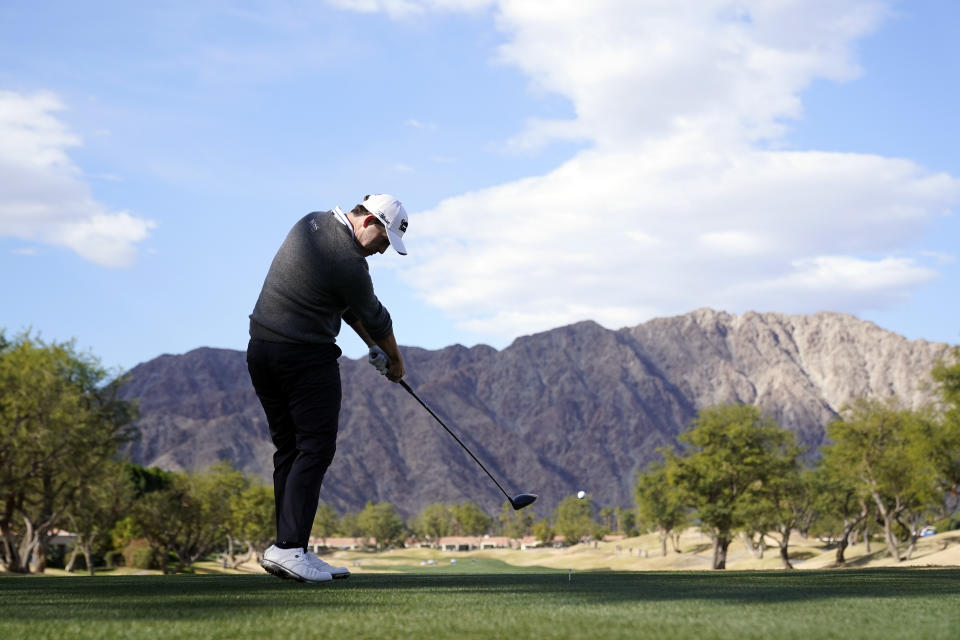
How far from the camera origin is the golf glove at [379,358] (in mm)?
6793

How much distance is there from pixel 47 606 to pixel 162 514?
74.9 meters

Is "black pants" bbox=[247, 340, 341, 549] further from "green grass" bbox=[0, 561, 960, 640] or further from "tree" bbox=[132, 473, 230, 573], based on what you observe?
"tree" bbox=[132, 473, 230, 573]

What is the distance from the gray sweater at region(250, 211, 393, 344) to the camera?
6.57 m

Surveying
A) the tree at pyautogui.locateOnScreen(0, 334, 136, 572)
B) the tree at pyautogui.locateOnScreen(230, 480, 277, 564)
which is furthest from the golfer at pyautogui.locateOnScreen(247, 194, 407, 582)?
the tree at pyautogui.locateOnScreen(230, 480, 277, 564)

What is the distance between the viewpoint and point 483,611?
15.0 feet

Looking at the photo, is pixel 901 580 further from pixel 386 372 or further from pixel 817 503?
pixel 817 503

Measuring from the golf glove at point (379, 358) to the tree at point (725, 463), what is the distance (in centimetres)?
5396

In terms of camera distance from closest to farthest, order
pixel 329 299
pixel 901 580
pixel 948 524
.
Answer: pixel 329 299 → pixel 901 580 → pixel 948 524

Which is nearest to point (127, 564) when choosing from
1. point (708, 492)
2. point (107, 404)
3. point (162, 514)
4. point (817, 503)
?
point (162, 514)

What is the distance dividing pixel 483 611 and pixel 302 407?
2.61m

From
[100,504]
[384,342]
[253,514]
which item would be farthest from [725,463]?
[384,342]

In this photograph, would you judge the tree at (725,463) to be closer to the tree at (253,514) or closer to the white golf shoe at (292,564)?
the tree at (253,514)

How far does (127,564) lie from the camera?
8419 cm

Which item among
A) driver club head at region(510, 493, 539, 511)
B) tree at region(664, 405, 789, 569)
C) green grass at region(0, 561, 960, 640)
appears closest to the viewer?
green grass at region(0, 561, 960, 640)
